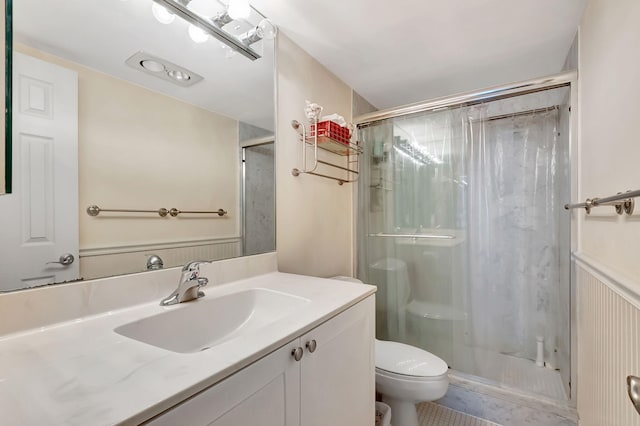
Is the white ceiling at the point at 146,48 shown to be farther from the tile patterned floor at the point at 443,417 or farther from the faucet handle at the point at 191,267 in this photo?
the tile patterned floor at the point at 443,417

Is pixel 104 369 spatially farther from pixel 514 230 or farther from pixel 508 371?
pixel 514 230

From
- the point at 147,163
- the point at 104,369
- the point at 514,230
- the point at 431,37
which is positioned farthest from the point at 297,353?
the point at 514,230

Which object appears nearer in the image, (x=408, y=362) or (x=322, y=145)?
(x=408, y=362)

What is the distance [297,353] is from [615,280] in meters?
0.97

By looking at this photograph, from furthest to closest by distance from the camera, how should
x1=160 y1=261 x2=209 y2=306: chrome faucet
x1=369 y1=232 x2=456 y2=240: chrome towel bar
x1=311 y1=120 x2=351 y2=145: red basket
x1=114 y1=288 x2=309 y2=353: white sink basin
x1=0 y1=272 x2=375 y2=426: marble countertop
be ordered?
x1=369 y1=232 x2=456 y2=240: chrome towel bar
x1=311 y1=120 x2=351 y2=145: red basket
x1=160 y1=261 x2=209 y2=306: chrome faucet
x1=114 y1=288 x2=309 y2=353: white sink basin
x1=0 y1=272 x2=375 y2=426: marble countertop

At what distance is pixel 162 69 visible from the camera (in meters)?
1.01

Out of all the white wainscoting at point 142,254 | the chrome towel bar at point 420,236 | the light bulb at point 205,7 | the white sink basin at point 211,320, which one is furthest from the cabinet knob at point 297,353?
the chrome towel bar at point 420,236

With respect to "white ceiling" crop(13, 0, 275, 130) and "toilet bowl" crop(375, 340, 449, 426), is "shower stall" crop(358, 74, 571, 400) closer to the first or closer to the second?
"toilet bowl" crop(375, 340, 449, 426)

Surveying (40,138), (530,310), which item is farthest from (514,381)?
(40,138)

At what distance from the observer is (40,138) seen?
0.73m

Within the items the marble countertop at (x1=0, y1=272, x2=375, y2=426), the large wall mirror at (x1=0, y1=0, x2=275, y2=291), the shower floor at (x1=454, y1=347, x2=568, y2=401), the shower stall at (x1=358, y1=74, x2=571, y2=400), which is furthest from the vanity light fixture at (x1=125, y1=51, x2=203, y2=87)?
the shower floor at (x1=454, y1=347, x2=568, y2=401)

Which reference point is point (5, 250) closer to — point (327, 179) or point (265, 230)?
point (265, 230)

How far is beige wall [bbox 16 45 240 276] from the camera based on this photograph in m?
0.82

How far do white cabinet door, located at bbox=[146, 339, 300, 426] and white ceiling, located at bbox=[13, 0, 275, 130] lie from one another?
3.16 feet
